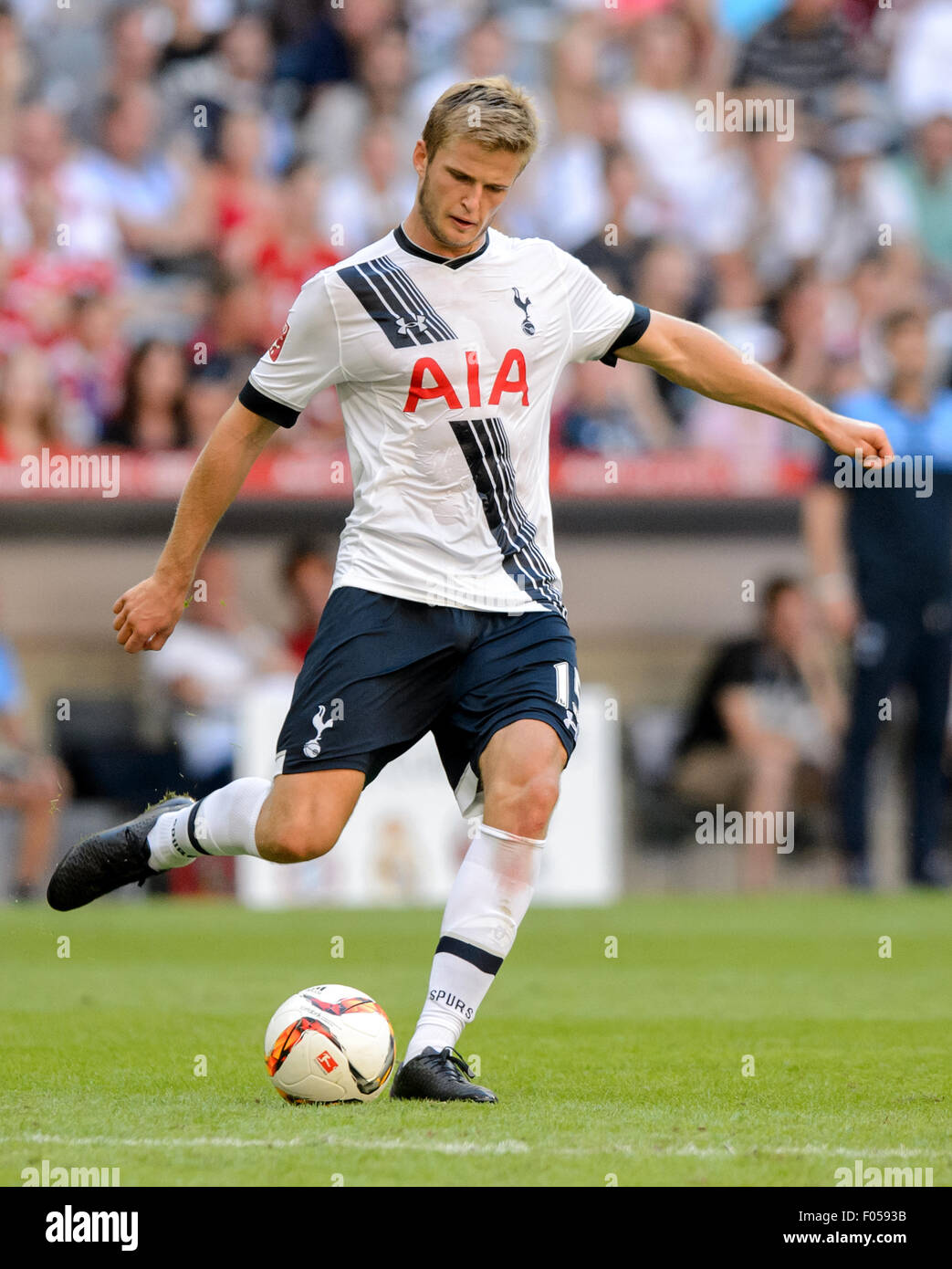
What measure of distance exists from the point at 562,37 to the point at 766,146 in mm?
2141

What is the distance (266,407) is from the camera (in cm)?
515

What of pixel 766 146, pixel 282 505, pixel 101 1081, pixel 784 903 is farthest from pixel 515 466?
pixel 766 146

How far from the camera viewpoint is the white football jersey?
501cm

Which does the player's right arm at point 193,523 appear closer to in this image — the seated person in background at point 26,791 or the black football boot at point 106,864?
the black football boot at point 106,864

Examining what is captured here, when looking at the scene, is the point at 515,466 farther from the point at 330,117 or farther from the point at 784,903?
the point at 330,117

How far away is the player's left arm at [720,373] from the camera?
5.30 m

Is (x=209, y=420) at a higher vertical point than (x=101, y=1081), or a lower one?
higher

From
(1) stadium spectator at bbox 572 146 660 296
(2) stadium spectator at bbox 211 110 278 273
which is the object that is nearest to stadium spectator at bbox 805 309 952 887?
(1) stadium spectator at bbox 572 146 660 296

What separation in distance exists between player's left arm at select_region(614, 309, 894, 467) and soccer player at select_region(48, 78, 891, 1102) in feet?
0.09

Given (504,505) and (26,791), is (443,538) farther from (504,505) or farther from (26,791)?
(26,791)

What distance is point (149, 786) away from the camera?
12.2m

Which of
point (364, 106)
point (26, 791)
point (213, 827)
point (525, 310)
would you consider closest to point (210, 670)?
point (26, 791)

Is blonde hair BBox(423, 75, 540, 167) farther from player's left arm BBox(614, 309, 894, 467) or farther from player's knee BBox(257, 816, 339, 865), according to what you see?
player's knee BBox(257, 816, 339, 865)
